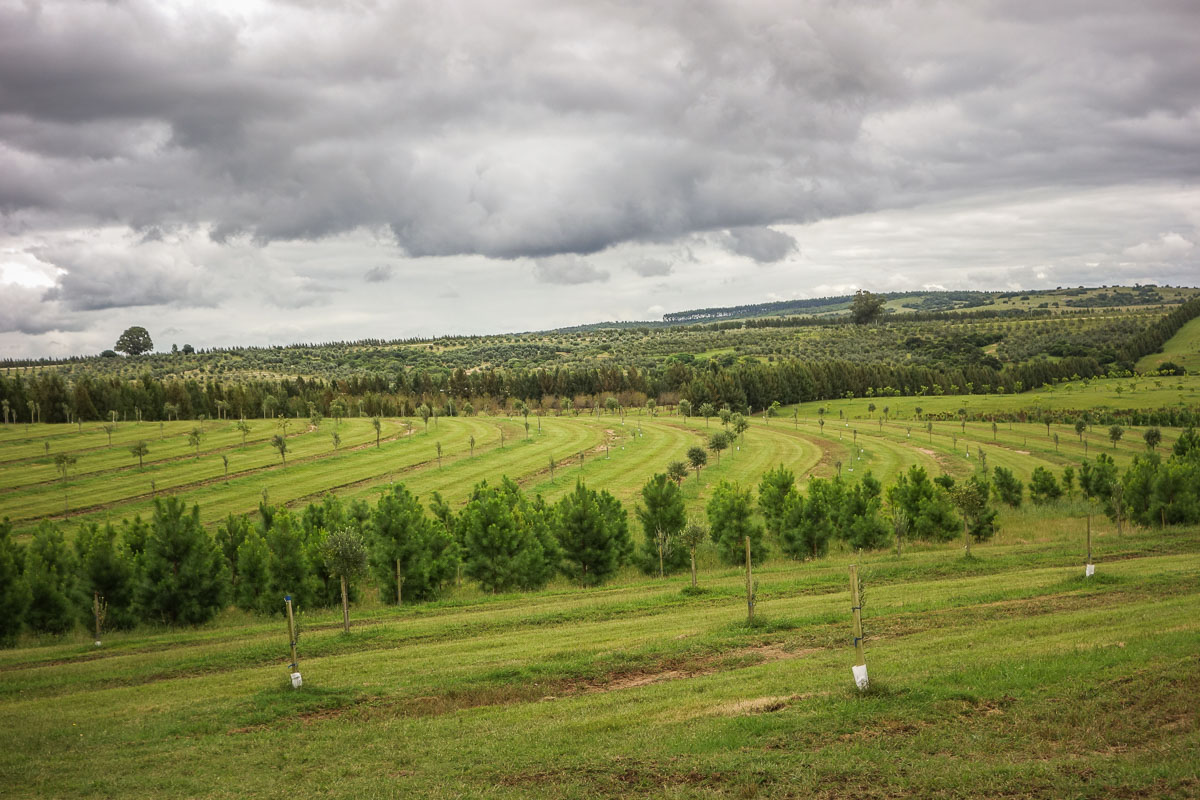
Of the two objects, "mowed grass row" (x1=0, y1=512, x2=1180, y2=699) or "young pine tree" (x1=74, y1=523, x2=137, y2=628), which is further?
"young pine tree" (x1=74, y1=523, x2=137, y2=628)

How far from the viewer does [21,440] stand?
267 ft

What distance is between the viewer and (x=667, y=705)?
13.7m

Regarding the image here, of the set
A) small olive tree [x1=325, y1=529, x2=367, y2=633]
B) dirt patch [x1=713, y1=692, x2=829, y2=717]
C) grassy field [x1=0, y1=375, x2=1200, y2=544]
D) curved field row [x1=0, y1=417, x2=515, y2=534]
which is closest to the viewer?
dirt patch [x1=713, y1=692, x2=829, y2=717]

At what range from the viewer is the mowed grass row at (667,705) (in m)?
10.2

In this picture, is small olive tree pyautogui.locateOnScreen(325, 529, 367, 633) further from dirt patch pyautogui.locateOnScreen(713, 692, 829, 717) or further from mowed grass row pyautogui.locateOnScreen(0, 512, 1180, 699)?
dirt patch pyautogui.locateOnScreen(713, 692, 829, 717)

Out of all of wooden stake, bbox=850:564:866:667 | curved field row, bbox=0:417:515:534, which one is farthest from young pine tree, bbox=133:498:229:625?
curved field row, bbox=0:417:515:534

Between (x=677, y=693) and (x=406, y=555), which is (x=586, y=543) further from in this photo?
(x=677, y=693)

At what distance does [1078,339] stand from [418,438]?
186863 millimetres

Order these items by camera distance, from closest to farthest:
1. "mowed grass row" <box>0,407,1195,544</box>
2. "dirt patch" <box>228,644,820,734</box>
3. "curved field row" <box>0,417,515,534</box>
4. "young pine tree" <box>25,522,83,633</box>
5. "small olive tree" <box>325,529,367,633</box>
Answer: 1. "dirt patch" <box>228,644,820,734</box>
2. "small olive tree" <box>325,529,367,633</box>
3. "young pine tree" <box>25,522,83,633</box>
4. "curved field row" <box>0,417,515,534</box>
5. "mowed grass row" <box>0,407,1195,544</box>

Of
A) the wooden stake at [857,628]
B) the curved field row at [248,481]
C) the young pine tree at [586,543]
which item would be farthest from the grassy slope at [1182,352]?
the wooden stake at [857,628]

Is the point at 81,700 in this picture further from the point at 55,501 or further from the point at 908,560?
the point at 55,501

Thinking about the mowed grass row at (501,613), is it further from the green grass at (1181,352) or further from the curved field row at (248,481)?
the green grass at (1181,352)

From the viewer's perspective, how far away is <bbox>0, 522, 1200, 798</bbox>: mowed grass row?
33.6ft

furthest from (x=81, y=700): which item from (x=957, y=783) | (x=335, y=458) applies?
(x=335, y=458)
